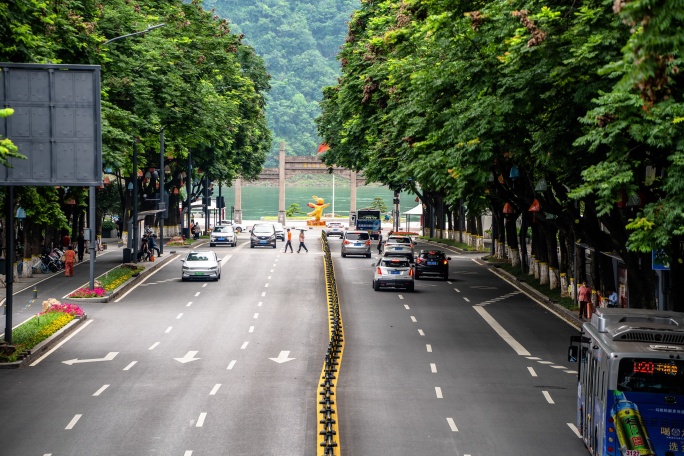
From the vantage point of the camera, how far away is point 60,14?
131ft

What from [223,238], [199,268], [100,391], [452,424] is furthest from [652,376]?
[223,238]

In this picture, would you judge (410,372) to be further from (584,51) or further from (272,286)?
(272,286)

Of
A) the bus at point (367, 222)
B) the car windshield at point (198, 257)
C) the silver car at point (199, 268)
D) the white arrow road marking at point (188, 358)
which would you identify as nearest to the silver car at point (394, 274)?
the silver car at point (199, 268)

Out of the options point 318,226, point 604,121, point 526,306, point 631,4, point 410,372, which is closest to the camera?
point 631,4

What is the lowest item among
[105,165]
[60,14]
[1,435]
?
[1,435]

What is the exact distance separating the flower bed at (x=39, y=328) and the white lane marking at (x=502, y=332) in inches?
561

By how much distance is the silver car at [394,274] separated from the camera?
52656 millimetres

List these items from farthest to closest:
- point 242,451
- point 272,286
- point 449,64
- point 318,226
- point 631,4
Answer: point 318,226, point 272,286, point 449,64, point 242,451, point 631,4

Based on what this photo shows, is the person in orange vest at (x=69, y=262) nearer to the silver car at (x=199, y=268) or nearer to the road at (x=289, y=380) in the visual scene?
the silver car at (x=199, y=268)

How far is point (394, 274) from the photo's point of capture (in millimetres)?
52750

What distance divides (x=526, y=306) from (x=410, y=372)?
1757 centimetres

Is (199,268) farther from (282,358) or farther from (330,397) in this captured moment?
(330,397)

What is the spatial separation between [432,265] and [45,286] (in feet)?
62.3

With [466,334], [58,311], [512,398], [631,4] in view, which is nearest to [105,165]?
[58,311]
